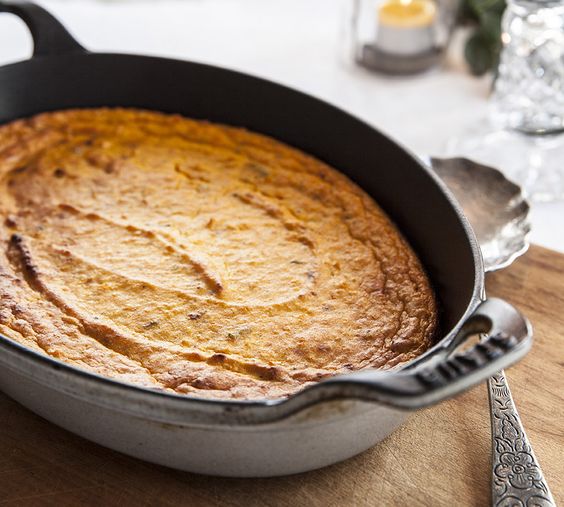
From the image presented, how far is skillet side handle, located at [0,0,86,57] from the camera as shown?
2.00 m

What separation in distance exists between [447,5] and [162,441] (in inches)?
80.5

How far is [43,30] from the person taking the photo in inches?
80.0

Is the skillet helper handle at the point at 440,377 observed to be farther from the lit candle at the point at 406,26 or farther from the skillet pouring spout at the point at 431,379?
the lit candle at the point at 406,26

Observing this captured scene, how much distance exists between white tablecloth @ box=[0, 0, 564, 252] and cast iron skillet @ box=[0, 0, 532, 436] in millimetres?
597

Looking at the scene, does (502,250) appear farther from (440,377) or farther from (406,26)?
(406,26)

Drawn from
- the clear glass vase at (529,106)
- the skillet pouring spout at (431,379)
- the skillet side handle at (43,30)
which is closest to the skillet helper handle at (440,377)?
the skillet pouring spout at (431,379)

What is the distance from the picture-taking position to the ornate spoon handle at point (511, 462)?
1.30m

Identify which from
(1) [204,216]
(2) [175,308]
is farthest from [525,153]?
(2) [175,308]

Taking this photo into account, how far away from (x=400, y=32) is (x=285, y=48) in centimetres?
45

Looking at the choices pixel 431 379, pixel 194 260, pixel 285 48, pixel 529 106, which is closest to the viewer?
pixel 431 379

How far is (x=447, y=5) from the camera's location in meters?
2.78

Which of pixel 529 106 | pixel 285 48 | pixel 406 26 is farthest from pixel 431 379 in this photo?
pixel 285 48

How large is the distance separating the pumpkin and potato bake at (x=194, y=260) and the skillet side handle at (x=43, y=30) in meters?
0.17

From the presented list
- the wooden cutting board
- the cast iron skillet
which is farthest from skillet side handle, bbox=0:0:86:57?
the wooden cutting board
